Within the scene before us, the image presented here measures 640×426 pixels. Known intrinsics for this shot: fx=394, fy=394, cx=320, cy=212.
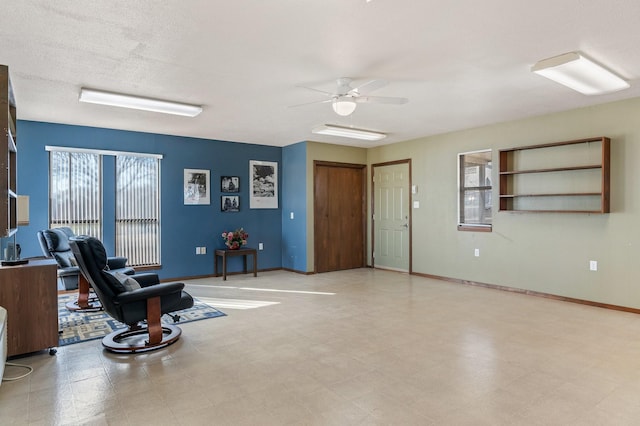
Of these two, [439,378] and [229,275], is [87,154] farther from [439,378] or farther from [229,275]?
[439,378]

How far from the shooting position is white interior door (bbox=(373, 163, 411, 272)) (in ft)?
24.1

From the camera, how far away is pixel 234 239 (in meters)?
7.02

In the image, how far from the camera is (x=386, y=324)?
4141 millimetres

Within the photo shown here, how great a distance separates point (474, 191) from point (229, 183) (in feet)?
A: 14.0

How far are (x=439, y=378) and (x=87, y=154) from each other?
18.9 feet

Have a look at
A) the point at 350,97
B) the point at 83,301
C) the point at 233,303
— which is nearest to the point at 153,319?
the point at 233,303

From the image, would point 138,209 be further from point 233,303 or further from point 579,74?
point 579,74

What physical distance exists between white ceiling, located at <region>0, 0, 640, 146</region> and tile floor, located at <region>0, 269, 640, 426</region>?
97.9 inches

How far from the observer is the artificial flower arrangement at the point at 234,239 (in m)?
6.98

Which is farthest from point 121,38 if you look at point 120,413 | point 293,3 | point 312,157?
point 312,157

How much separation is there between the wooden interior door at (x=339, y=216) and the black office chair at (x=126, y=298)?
4.13 m

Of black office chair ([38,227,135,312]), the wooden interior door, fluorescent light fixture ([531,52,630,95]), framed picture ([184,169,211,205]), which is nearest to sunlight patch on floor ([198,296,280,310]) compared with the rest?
black office chair ([38,227,135,312])

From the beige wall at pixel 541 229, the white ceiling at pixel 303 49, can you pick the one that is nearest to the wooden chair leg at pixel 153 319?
the white ceiling at pixel 303 49

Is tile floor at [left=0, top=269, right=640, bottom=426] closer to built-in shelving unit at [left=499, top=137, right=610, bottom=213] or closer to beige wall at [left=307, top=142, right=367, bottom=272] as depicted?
built-in shelving unit at [left=499, top=137, right=610, bottom=213]
